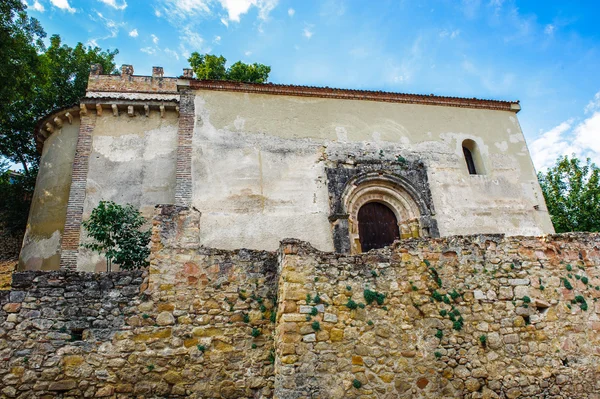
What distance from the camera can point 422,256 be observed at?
6.59m

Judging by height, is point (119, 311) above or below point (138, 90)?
below

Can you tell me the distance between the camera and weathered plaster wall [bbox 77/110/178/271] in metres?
11.8

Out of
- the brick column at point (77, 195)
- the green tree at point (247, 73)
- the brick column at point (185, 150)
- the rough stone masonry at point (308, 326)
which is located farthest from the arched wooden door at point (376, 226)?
the green tree at point (247, 73)

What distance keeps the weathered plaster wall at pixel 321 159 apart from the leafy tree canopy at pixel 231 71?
8.42 metres

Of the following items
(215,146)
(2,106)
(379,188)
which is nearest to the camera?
(2,106)

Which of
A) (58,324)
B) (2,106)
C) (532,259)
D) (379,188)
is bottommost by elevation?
(58,324)

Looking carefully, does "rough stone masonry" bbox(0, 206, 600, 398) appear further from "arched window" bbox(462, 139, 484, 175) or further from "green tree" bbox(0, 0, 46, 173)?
"arched window" bbox(462, 139, 484, 175)

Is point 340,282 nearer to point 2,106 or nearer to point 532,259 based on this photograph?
point 532,259

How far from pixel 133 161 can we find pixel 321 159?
5680 millimetres

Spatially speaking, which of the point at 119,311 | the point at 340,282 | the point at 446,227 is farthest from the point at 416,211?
the point at 119,311

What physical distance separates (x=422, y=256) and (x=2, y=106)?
10.9m

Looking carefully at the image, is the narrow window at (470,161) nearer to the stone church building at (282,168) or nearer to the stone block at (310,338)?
the stone church building at (282,168)

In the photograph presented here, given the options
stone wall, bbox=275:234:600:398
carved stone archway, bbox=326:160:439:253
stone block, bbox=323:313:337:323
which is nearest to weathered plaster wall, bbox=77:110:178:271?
carved stone archway, bbox=326:160:439:253

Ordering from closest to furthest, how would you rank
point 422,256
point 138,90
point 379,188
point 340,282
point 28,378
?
1. point 28,378
2. point 340,282
3. point 422,256
4. point 379,188
5. point 138,90
